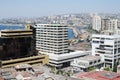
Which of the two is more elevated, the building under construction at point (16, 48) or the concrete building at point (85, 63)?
the building under construction at point (16, 48)

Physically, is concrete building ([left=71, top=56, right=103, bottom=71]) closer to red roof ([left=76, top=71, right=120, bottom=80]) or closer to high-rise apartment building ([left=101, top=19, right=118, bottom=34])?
red roof ([left=76, top=71, right=120, bottom=80])

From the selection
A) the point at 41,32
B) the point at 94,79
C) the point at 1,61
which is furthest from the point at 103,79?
the point at 41,32

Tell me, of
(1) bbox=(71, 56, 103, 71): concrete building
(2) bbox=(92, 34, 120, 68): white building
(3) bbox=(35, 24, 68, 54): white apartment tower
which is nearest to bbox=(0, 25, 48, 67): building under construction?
(1) bbox=(71, 56, 103, 71): concrete building

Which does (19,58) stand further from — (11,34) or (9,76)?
(9,76)

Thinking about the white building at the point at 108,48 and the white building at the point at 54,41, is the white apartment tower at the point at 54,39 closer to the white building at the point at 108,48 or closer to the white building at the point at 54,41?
the white building at the point at 54,41

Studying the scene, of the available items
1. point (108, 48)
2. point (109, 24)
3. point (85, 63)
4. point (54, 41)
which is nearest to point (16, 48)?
point (85, 63)

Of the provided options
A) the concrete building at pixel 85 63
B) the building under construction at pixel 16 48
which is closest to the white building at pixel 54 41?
the concrete building at pixel 85 63
